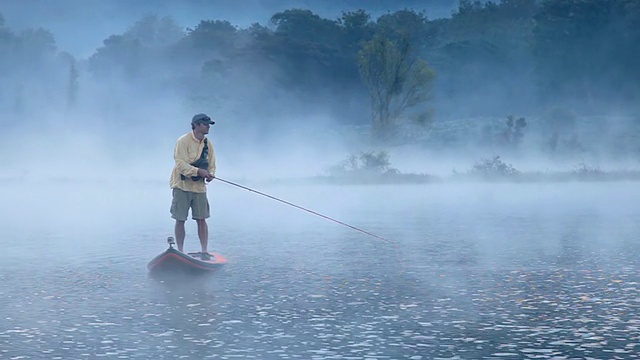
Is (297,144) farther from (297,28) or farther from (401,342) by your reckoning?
(401,342)

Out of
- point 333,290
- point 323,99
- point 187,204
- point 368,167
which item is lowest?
point 333,290


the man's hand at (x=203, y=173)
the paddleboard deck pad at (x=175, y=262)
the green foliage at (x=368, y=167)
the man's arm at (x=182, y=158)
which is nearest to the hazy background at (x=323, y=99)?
the green foliage at (x=368, y=167)

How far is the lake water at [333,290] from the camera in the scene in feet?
33.0

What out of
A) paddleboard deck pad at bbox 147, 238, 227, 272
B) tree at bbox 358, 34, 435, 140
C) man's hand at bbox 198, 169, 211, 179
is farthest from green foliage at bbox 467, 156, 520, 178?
paddleboard deck pad at bbox 147, 238, 227, 272

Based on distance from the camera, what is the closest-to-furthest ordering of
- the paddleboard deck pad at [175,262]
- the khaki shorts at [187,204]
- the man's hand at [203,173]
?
the paddleboard deck pad at [175,262]
the man's hand at [203,173]
the khaki shorts at [187,204]

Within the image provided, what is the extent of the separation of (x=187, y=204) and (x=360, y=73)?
5434 cm

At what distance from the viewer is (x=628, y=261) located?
16719 mm

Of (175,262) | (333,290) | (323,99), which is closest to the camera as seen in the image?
(333,290)

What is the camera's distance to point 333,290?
13680 mm

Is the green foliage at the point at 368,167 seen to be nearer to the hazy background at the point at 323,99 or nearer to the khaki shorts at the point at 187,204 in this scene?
the hazy background at the point at 323,99

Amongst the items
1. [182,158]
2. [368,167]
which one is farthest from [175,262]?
[368,167]

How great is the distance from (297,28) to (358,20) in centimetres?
520

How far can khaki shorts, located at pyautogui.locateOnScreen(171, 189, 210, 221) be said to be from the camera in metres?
16.4

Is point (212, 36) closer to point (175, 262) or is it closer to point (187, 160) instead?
point (187, 160)
